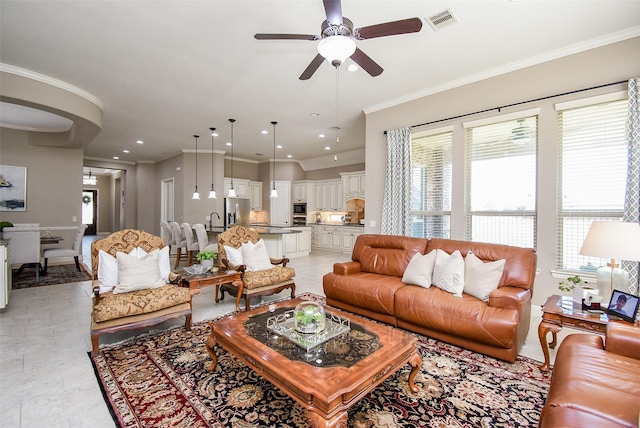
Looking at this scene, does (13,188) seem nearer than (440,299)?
No

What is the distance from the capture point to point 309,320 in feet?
Answer: 6.81

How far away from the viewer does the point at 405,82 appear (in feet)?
13.6

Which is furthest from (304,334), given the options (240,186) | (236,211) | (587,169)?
(240,186)

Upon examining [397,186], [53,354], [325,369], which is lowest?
[53,354]

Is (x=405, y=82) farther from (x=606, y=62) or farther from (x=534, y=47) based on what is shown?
(x=606, y=62)

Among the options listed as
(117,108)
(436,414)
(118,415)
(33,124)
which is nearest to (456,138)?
(436,414)

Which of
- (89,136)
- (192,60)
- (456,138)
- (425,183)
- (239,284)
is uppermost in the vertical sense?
(192,60)

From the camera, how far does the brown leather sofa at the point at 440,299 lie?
250 centimetres

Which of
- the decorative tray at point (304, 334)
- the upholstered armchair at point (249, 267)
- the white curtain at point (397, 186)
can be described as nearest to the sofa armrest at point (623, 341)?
the decorative tray at point (304, 334)

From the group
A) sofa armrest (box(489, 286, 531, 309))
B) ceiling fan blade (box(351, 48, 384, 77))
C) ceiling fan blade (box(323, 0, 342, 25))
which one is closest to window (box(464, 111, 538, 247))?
sofa armrest (box(489, 286, 531, 309))

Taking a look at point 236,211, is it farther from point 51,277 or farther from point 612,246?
point 612,246

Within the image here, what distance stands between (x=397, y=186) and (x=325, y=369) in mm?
3541

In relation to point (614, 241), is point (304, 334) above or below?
below

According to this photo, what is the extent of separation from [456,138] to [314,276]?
356cm
